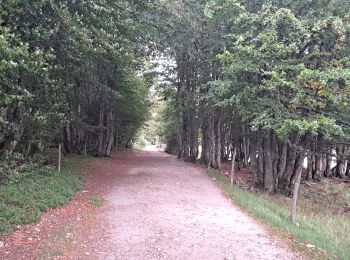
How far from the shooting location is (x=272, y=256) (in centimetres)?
723

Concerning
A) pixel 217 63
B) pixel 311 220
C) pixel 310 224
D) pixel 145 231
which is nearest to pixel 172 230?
pixel 145 231

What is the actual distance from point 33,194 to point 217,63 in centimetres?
1335

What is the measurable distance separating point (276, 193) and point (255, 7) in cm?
876

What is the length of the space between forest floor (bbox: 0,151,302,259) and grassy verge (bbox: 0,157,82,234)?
263 mm

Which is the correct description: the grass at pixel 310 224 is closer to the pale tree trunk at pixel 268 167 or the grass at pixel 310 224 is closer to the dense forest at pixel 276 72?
the pale tree trunk at pixel 268 167

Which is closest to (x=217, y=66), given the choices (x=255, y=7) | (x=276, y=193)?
(x=255, y=7)

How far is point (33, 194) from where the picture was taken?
10.5 metres

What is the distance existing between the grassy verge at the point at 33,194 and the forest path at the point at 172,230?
4.36 feet

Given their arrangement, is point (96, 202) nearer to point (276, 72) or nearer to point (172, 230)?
point (172, 230)

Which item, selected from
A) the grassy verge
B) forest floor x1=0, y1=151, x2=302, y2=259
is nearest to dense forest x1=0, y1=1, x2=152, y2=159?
the grassy verge

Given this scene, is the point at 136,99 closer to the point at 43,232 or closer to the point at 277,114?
the point at 277,114

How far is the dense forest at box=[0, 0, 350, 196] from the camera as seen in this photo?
11578mm

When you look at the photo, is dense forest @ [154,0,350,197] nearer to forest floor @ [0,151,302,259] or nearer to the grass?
the grass

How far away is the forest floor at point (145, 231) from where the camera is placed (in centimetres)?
716
